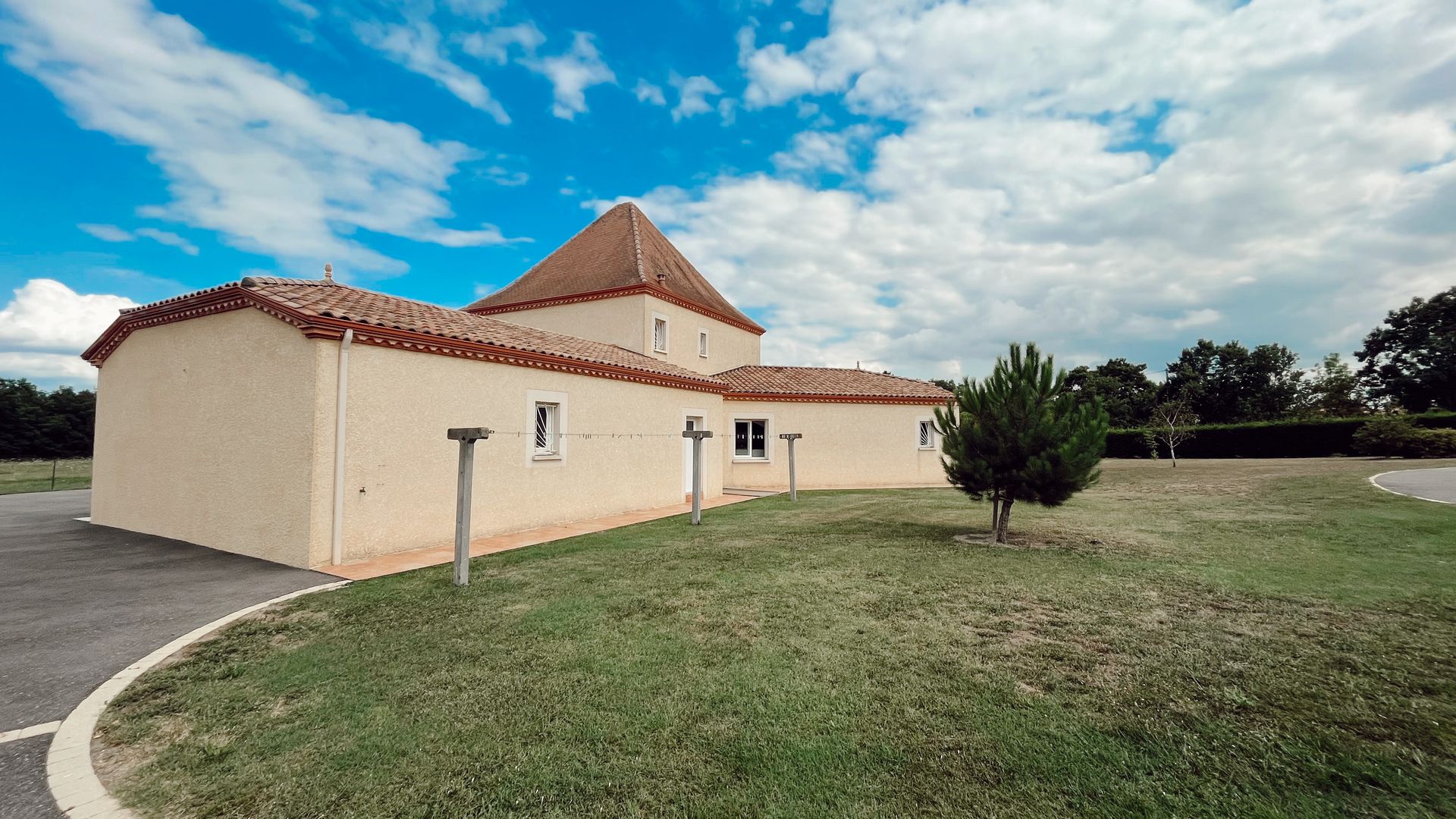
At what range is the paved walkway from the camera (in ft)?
38.4

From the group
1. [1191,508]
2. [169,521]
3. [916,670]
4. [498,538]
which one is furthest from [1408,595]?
[169,521]

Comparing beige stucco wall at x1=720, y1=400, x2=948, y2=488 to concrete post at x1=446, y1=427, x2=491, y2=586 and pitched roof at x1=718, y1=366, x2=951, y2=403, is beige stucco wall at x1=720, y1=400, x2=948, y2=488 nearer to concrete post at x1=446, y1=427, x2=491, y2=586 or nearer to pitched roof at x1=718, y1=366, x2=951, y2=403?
pitched roof at x1=718, y1=366, x2=951, y2=403

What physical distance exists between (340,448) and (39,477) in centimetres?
2841

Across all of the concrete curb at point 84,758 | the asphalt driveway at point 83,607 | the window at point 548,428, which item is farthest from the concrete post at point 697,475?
the concrete curb at point 84,758

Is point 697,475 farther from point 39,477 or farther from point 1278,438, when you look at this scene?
point 1278,438

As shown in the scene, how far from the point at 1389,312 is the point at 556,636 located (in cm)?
6089

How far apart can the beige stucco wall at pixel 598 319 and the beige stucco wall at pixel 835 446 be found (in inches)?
157

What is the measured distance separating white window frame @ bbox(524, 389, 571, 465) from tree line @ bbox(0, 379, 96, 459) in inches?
1739

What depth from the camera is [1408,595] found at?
5.58 m

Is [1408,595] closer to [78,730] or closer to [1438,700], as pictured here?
[1438,700]

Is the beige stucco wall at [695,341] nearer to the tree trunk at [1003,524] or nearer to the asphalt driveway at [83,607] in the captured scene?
the tree trunk at [1003,524]

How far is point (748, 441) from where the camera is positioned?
1952cm

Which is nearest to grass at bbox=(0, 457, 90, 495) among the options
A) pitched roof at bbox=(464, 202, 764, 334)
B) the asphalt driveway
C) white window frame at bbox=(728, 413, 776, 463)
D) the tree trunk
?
the asphalt driveway

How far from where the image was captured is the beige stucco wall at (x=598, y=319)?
57.9ft
